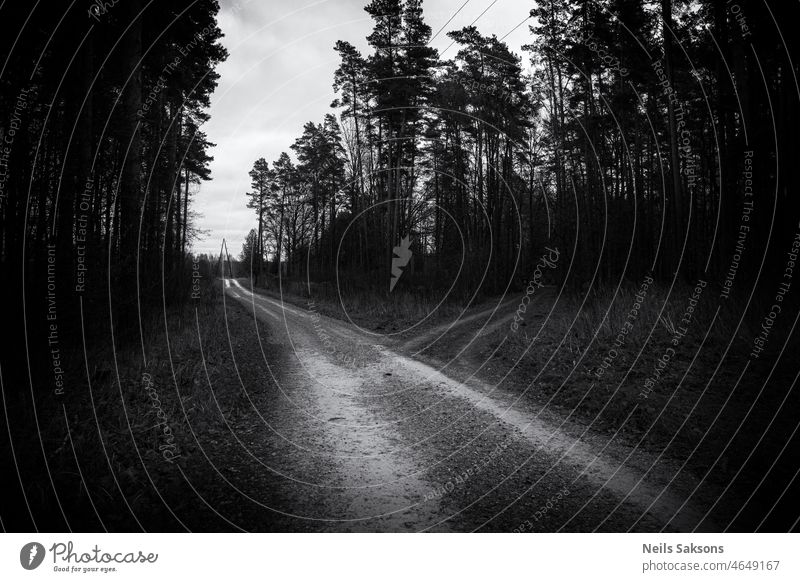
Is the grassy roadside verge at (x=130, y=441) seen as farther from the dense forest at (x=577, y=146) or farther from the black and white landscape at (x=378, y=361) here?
the dense forest at (x=577, y=146)

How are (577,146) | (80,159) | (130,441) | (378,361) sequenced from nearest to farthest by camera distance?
(130,441)
(80,159)
(378,361)
(577,146)

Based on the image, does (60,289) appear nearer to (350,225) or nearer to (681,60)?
(681,60)

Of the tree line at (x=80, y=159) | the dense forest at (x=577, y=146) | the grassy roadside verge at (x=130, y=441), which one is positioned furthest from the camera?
the dense forest at (x=577, y=146)

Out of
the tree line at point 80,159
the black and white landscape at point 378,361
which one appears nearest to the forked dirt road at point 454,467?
the black and white landscape at point 378,361

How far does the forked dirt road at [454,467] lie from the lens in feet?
9.89

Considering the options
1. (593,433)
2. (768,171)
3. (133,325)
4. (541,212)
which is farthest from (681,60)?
(133,325)

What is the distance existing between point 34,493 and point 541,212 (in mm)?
27544

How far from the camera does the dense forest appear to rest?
8.07 meters

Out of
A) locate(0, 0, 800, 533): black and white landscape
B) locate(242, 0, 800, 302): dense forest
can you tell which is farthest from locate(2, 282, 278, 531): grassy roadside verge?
locate(242, 0, 800, 302): dense forest

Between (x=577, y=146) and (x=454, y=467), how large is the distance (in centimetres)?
1975

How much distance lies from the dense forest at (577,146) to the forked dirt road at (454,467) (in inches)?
204

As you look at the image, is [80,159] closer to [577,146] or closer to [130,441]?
[130,441]

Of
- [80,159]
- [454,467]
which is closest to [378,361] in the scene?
[454,467]

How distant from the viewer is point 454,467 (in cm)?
397
